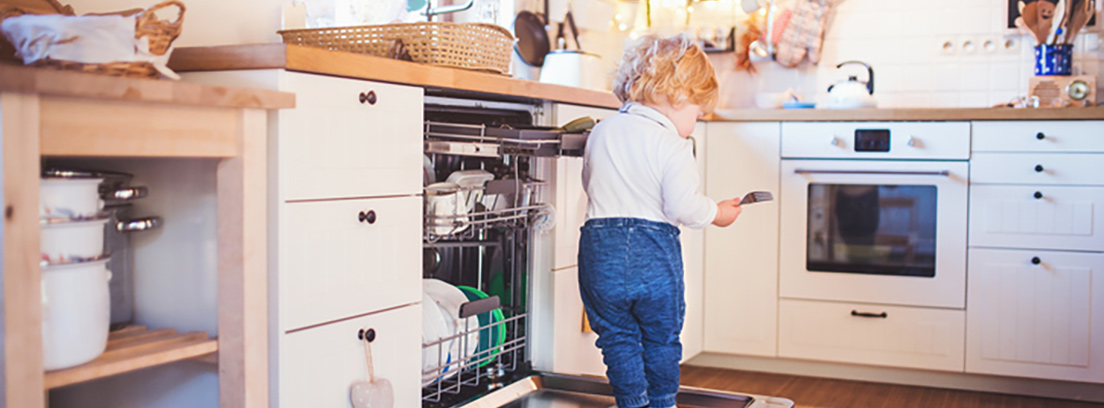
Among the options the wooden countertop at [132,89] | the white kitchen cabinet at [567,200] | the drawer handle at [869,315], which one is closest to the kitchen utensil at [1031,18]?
the drawer handle at [869,315]

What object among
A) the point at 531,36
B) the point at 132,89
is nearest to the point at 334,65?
the point at 132,89

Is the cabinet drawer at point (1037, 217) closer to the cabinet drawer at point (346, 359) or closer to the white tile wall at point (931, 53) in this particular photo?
the white tile wall at point (931, 53)

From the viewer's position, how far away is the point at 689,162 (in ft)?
5.92

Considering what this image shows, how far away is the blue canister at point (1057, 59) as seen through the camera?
3.03m

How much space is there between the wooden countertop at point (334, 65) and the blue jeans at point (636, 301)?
35 cm

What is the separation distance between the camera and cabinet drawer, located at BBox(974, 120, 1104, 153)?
2627 mm

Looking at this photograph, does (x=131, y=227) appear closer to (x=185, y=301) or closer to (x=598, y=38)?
(x=185, y=301)

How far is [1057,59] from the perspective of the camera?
3035 millimetres

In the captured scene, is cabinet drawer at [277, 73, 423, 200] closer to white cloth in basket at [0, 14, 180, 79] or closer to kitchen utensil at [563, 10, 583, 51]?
white cloth in basket at [0, 14, 180, 79]

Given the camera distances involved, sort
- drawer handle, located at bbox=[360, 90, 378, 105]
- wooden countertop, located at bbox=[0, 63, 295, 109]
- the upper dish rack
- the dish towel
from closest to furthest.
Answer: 1. wooden countertop, located at bbox=[0, 63, 295, 109]
2. drawer handle, located at bbox=[360, 90, 378, 105]
3. the upper dish rack
4. the dish towel

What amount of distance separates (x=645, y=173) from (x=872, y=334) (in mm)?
1376

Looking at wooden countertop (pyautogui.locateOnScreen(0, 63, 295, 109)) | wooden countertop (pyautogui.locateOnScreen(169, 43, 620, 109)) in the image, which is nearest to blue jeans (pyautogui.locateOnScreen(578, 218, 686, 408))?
wooden countertop (pyautogui.locateOnScreen(169, 43, 620, 109))

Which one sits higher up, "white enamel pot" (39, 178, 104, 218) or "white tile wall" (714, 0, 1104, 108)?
"white tile wall" (714, 0, 1104, 108)

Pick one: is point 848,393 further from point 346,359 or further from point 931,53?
point 346,359
